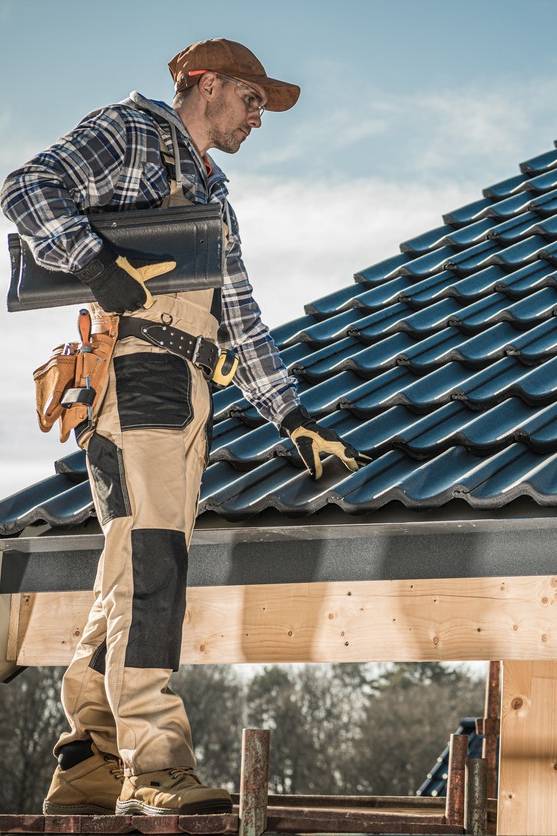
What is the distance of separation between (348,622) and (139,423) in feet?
3.67

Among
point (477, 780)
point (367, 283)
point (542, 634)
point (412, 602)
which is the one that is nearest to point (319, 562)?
point (412, 602)

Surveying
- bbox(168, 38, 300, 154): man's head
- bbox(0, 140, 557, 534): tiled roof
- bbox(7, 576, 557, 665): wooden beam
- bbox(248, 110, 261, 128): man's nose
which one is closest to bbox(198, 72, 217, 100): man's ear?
bbox(168, 38, 300, 154): man's head

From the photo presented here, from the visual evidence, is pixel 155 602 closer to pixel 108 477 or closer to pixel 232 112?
pixel 108 477

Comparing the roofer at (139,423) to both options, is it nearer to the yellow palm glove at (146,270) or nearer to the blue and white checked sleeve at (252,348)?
the yellow palm glove at (146,270)

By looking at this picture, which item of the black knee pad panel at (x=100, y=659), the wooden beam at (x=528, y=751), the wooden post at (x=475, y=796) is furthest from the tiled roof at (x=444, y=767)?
the black knee pad panel at (x=100, y=659)

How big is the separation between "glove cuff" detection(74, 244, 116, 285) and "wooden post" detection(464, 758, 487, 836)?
9.75 feet

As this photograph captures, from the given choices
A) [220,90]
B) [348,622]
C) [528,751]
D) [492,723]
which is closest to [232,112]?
[220,90]

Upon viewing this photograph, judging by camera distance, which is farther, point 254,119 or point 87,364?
point 254,119

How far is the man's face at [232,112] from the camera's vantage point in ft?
12.8

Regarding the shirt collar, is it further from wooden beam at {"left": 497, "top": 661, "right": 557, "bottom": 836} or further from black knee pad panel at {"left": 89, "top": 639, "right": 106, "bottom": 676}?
wooden beam at {"left": 497, "top": 661, "right": 557, "bottom": 836}

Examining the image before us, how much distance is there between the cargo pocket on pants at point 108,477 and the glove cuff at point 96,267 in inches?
19.6

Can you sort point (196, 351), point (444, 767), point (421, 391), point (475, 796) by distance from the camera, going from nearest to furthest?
point (196, 351) < point (421, 391) < point (475, 796) < point (444, 767)

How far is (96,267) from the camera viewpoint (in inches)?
136

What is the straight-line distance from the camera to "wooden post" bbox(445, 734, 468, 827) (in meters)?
5.64
